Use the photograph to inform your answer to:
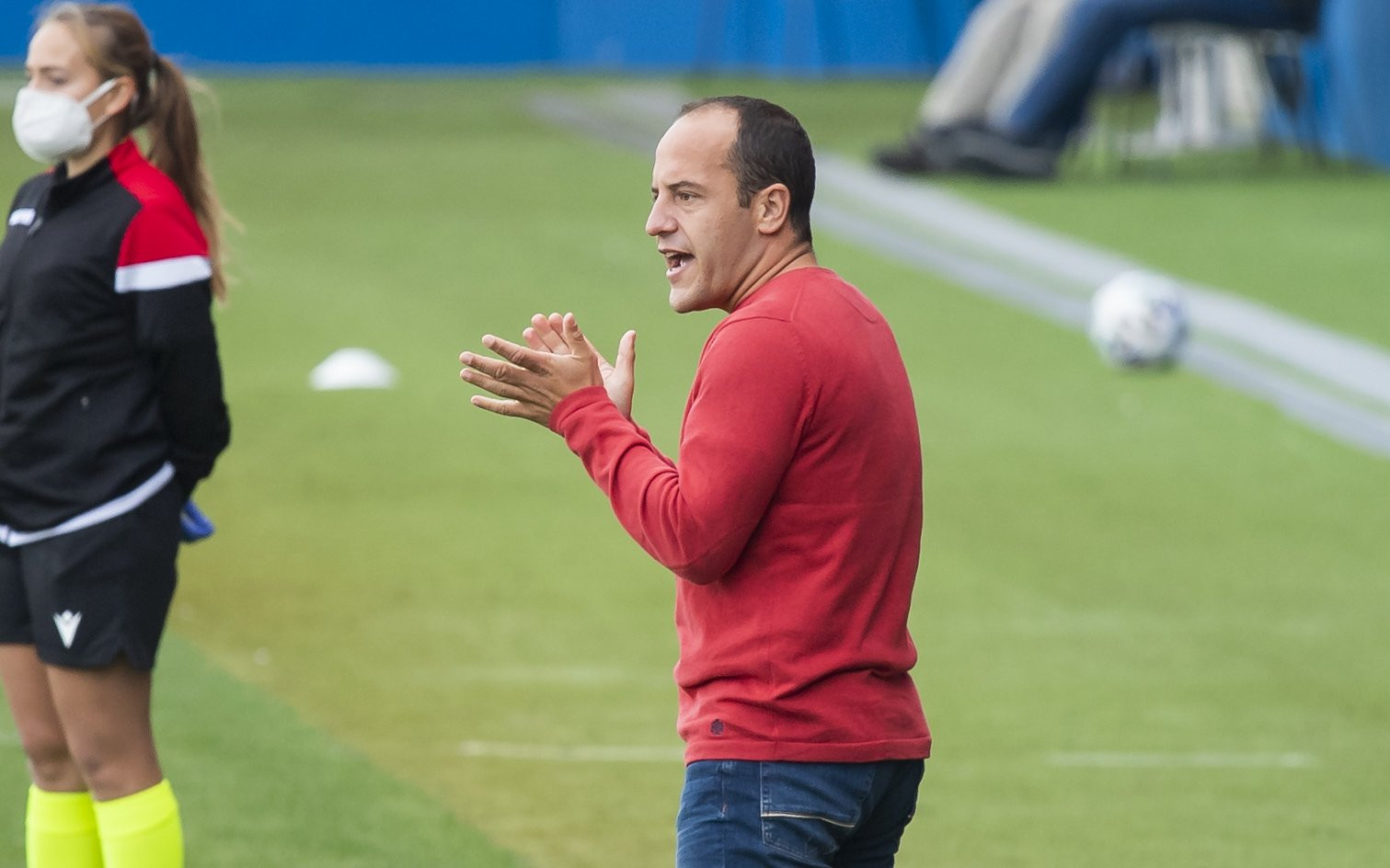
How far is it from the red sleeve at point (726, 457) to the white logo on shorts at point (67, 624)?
1.54 meters

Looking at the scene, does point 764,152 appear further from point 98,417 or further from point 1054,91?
point 1054,91

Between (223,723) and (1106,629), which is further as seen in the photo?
(1106,629)

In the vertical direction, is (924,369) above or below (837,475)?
below

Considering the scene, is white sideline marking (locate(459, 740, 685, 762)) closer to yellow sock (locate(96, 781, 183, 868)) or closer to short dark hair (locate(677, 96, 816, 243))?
yellow sock (locate(96, 781, 183, 868))

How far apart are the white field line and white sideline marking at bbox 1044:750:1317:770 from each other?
4518 millimetres

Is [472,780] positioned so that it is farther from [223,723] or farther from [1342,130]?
[1342,130]

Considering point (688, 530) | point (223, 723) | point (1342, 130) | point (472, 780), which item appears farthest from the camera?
point (1342, 130)

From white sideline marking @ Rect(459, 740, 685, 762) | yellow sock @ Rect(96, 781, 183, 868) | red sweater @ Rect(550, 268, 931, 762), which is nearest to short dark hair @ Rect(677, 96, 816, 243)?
red sweater @ Rect(550, 268, 931, 762)

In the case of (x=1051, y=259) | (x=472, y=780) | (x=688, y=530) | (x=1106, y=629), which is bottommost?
(x=1051, y=259)

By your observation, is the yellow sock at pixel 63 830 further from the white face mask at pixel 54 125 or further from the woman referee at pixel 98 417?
the white face mask at pixel 54 125

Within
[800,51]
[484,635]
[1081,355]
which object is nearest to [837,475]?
[484,635]

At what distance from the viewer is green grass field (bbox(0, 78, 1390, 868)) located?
585 cm

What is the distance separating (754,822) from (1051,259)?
41.8 ft

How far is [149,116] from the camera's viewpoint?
14.8 feet
